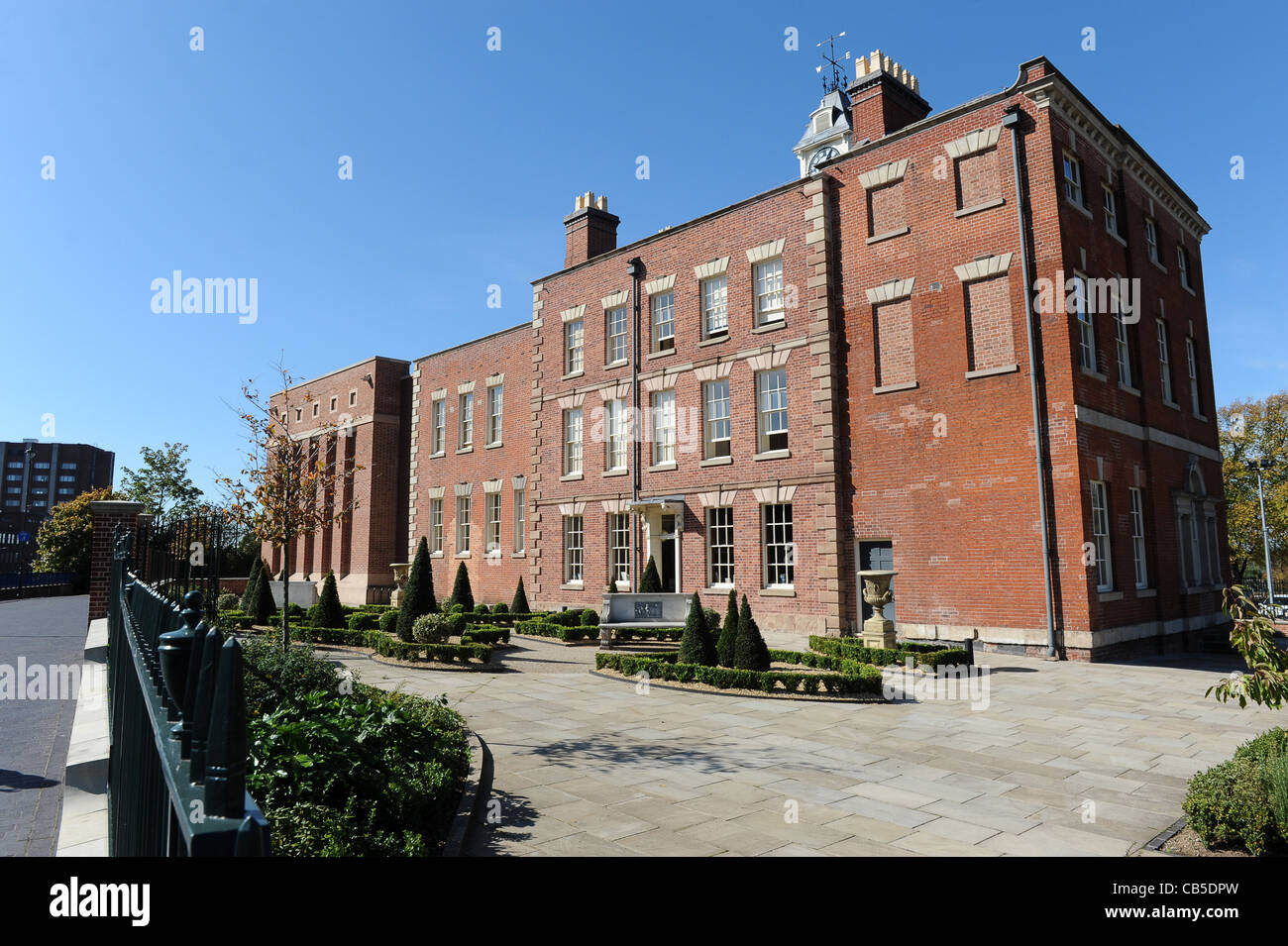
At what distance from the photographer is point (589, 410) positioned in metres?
26.2

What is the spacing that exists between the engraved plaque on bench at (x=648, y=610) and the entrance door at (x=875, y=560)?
509 centimetres

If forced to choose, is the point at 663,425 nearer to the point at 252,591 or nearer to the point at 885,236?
the point at 885,236

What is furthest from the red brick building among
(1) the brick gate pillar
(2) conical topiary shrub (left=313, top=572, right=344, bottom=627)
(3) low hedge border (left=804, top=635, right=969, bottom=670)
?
(1) the brick gate pillar

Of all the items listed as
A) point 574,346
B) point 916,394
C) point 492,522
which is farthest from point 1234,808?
point 492,522

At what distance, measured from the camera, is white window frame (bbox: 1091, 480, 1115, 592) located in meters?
16.7

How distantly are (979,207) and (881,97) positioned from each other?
497 cm

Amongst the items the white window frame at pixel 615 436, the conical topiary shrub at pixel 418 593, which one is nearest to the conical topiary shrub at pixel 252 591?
the conical topiary shrub at pixel 418 593

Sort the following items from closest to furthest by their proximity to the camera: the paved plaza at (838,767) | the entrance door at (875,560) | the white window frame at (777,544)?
the paved plaza at (838,767) < the entrance door at (875,560) < the white window frame at (777,544)

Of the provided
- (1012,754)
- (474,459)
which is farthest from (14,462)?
(1012,754)

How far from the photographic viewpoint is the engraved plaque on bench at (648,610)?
18594 mm

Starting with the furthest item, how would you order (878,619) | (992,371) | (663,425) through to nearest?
(663,425) → (992,371) → (878,619)

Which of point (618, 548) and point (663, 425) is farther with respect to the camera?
point (618, 548)

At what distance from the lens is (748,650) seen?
42.9 ft

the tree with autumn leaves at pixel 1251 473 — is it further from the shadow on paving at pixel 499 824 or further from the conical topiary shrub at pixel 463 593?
the shadow on paving at pixel 499 824
